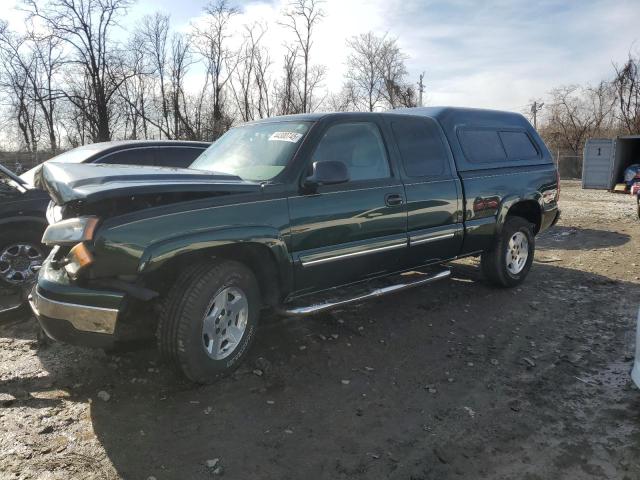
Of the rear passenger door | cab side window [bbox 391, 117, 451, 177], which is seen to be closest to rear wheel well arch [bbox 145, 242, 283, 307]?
the rear passenger door

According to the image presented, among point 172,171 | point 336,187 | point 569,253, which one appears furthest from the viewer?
point 569,253

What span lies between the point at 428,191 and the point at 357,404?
2.26m

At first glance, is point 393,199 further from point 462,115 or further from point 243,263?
point 462,115

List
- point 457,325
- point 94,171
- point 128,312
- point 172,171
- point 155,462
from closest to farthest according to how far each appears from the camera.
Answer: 1. point 155,462
2. point 128,312
3. point 94,171
4. point 172,171
5. point 457,325

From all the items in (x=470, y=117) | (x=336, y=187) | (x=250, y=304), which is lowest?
(x=250, y=304)

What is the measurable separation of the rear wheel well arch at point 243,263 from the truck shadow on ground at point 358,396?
0.59 m

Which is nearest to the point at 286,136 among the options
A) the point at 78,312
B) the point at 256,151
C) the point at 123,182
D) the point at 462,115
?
the point at 256,151

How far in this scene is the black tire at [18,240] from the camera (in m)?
5.41

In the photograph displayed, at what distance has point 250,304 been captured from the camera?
3.62m

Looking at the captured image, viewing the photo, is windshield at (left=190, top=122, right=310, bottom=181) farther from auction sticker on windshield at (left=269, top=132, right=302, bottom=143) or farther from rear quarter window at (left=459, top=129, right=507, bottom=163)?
rear quarter window at (left=459, top=129, right=507, bottom=163)

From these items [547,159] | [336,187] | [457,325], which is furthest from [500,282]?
[336,187]

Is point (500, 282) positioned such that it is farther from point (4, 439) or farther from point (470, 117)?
point (4, 439)

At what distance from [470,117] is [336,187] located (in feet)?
8.21

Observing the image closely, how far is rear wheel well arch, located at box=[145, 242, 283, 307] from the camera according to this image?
132 inches
